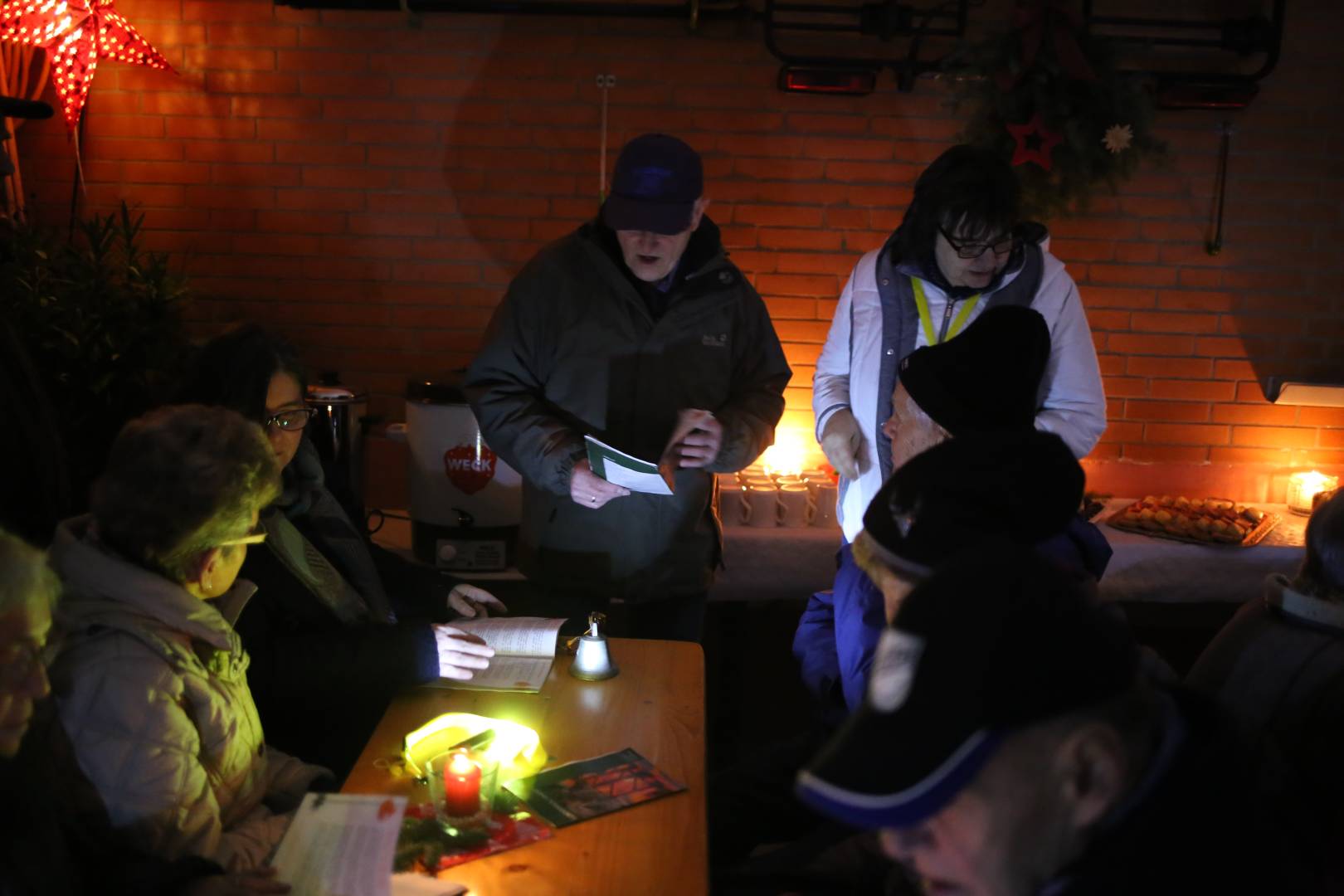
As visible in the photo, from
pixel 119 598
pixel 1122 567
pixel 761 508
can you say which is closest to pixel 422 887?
pixel 119 598

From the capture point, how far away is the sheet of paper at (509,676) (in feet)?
7.37

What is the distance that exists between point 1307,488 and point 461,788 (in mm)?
3951

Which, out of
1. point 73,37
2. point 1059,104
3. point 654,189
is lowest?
point 654,189

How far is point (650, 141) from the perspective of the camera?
2896 mm

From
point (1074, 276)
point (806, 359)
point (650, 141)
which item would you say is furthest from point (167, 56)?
point (1074, 276)

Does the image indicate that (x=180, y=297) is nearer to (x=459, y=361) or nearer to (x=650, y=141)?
(x=459, y=361)

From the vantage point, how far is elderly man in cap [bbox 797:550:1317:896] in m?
1.00

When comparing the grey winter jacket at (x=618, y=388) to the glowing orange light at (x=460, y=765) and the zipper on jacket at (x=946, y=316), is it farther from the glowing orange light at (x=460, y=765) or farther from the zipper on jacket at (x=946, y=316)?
the glowing orange light at (x=460, y=765)

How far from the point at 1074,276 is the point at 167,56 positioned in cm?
363

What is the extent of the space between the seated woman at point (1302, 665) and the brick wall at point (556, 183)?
275 centimetres

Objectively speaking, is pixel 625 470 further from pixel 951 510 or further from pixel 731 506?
pixel 731 506

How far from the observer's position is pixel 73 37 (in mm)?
3844

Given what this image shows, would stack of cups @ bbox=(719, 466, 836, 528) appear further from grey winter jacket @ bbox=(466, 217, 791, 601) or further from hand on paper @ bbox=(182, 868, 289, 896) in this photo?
hand on paper @ bbox=(182, 868, 289, 896)

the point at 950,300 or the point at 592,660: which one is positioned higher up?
the point at 950,300
